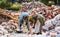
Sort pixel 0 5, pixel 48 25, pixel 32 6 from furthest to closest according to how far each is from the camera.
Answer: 1. pixel 0 5
2. pixel 32 6
3. pixel 48 25

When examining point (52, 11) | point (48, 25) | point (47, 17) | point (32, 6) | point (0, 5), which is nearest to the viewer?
point (48, 25)

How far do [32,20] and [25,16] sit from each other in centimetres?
74

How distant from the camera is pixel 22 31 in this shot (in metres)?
13.3

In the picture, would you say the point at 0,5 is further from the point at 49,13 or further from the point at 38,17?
the point at 38,17

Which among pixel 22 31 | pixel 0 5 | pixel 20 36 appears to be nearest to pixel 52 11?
pixel 22 31

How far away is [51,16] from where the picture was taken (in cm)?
1806

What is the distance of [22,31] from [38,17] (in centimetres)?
160

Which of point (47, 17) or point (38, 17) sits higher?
point (38, 17)

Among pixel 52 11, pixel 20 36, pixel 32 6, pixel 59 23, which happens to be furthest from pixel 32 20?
pixel 32 6

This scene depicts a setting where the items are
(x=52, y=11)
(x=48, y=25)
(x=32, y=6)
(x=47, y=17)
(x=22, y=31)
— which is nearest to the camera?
(x=22, y=31)

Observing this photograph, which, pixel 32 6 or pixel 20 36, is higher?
pixel 20 36

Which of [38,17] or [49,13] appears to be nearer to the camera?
[38,17]

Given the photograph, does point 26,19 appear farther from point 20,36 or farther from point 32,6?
point 32,6

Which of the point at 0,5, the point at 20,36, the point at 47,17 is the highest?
the point at 20,36
